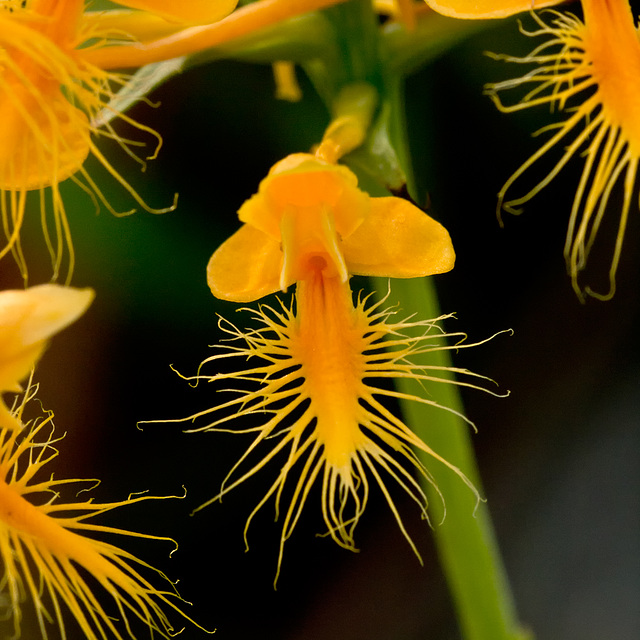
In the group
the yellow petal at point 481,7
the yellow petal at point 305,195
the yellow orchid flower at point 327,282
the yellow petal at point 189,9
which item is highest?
the yellow petal at point 189,9

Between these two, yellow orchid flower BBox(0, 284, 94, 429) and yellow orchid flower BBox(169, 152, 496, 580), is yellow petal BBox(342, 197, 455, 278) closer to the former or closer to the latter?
yellow orchid flower BBox(169, 152, 496, 580)

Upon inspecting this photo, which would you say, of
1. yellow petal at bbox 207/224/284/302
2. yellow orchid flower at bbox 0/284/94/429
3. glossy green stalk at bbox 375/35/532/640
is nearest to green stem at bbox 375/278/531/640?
glossy green stalk at bbox 375/35/532/640

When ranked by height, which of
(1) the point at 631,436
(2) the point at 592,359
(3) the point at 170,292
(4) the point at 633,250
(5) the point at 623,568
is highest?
(3) the point at 170,292

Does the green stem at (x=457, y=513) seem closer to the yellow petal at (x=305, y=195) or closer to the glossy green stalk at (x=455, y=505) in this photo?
the glossy green stalk at (x=455, y=505)

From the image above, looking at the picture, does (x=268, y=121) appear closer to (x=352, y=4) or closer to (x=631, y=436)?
(x=352, y=4)

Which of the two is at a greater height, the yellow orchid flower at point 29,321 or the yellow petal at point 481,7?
the yellow petal at point 481,7

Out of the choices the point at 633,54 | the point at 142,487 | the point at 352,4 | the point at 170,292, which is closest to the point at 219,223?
the point at 170,292

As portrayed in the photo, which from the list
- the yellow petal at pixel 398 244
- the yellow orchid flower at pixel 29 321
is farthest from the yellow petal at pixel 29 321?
the yellow petal at pixel 398 244
